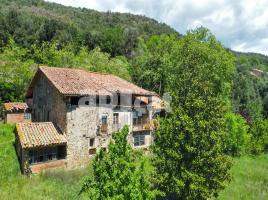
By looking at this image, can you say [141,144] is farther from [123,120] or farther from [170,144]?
[170,144]

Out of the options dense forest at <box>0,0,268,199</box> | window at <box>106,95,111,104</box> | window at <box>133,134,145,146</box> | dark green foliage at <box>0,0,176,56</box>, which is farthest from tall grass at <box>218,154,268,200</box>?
dark green foliage at <box>0,0,176,56</box>

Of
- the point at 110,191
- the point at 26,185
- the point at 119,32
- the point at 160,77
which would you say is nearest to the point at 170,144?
the point at 110,191

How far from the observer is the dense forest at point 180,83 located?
19.1 meters

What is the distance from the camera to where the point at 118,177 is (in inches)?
499

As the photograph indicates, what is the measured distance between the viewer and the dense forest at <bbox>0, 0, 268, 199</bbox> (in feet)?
62.8

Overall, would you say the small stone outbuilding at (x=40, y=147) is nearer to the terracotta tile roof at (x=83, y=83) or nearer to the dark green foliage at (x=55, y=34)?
the terracotta tile roof at (x=83, y=83)

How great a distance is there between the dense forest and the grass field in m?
3.87

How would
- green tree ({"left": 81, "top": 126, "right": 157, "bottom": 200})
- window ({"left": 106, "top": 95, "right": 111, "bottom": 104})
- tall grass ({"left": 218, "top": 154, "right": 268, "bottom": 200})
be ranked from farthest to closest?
window ({"left": 106, "top": 95, "right": 111, "bottom": 104}), tall grass ({"left": 218, "top": 154, "right": 268, "bottom": 200}), green tree ({"left": 81, "top": 126, "right": 157, "bottom": 200})

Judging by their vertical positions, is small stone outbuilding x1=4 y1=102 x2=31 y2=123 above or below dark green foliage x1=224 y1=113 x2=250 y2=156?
above

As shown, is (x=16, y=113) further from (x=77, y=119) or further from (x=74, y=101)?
(x=77, y=119)

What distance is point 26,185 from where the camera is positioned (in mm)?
22312

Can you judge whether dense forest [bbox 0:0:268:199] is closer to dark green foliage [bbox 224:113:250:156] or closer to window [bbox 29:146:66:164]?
dark green foliage [bbox 224:113:250:156]

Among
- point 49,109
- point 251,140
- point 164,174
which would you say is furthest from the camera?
point 251,140

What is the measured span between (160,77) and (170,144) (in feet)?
111
